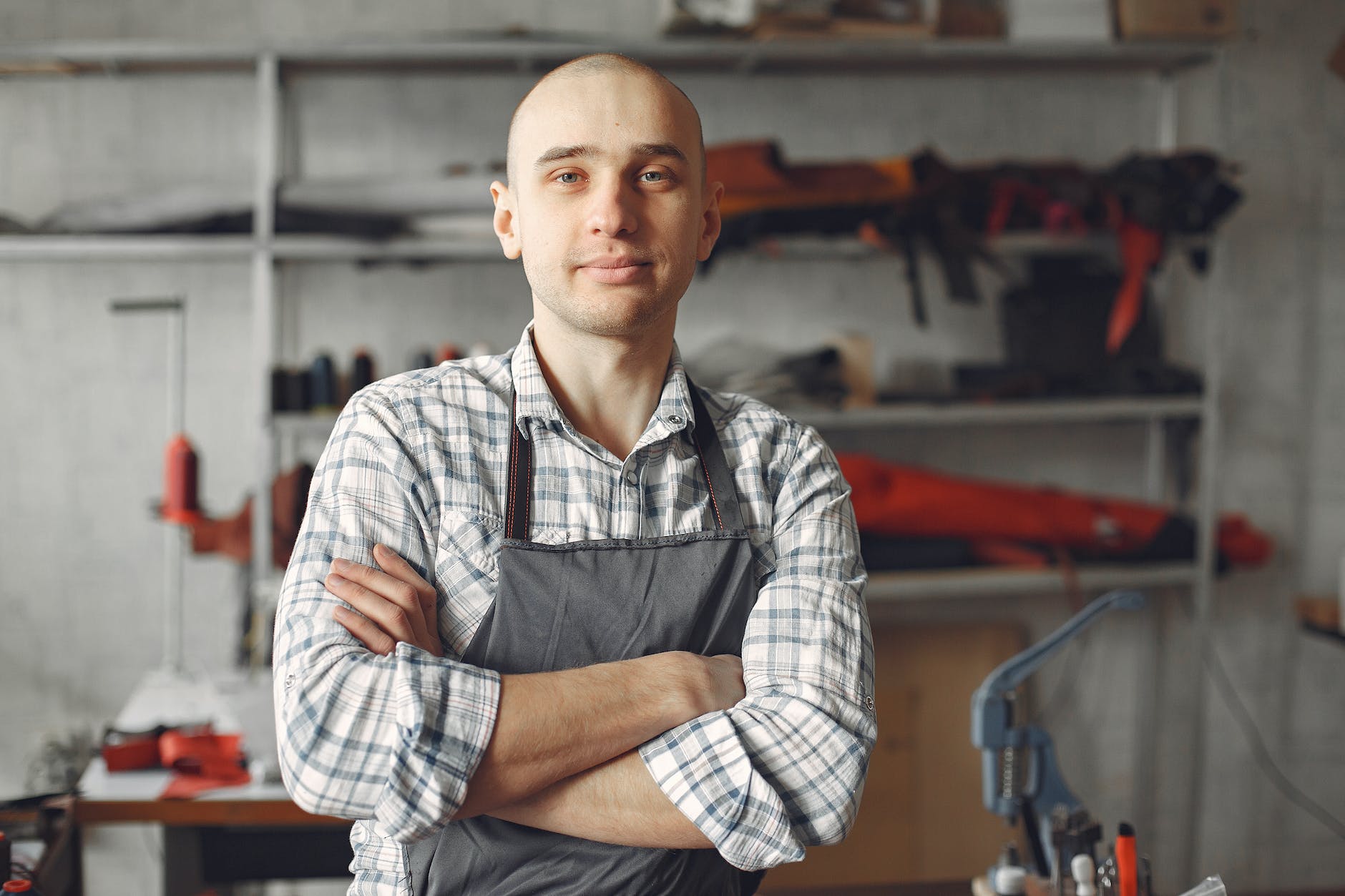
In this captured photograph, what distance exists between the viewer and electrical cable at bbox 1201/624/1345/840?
327 centimetres

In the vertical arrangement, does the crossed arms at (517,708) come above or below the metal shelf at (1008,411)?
below

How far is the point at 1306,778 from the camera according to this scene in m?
3.31

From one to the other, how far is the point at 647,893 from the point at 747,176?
1844mm

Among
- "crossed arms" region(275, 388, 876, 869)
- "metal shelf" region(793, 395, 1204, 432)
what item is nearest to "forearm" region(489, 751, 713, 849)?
"crossed arms" region(275, 388, 876, 869)

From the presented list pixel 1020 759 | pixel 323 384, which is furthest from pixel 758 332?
pixel 1020 759

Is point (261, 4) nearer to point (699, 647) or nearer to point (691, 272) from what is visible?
point (691, 272)

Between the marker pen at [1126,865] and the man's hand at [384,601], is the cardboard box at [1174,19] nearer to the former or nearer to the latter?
the marker pen at [1126,865]

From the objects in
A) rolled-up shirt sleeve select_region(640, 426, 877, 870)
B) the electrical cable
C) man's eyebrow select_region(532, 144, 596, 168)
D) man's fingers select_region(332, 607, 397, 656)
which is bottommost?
the electrical cable

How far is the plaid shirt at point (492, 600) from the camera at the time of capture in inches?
39.1

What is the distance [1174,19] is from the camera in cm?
275

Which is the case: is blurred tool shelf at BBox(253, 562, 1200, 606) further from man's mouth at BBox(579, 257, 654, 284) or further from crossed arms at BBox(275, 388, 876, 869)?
man's mouth at BBox(579, 257, 654, 284)

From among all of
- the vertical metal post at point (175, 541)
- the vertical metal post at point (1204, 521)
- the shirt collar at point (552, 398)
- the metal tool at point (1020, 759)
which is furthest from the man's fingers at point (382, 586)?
the vertical metal post at point (1204, 521)

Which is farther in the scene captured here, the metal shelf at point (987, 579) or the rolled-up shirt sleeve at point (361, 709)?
the metal shelf at point (987, 579)

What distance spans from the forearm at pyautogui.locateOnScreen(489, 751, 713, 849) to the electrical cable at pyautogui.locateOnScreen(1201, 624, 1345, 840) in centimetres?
273
